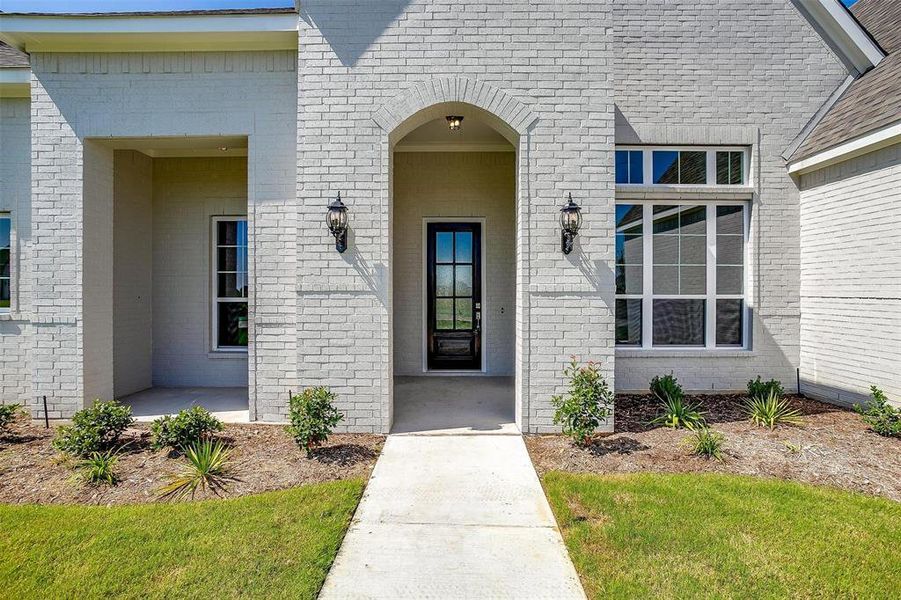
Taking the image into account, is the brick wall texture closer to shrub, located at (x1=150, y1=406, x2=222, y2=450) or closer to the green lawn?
shrub, located at (x1=150, y1=406, x2=222, y2=450)

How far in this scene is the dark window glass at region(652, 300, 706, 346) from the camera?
6.40 meters

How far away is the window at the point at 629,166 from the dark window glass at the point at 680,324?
1.94 metres

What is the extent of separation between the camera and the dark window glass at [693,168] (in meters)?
6.31

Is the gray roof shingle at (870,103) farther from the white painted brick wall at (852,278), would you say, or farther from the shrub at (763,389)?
the shrub at (763,389)

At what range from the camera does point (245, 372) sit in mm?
6770

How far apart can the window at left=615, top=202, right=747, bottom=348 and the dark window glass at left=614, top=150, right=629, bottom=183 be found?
388 mm

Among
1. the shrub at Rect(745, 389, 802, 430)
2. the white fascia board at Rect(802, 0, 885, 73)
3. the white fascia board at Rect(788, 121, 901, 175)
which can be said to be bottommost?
the shrub at Rect(745, 389, 802, 430)

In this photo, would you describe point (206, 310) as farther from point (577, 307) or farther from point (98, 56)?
point (577, 307)

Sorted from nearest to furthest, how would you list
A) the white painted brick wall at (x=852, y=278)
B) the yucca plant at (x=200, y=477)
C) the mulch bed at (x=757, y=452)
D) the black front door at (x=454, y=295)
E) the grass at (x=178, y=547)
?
1. the grass at (x=178, y=547)
2. the yucca plant at (x=200, y=477)
3. the mulch bed at (x=757, y=452)
4. the white painted brick wall at (x=852, y=278)
5. the black front door at (x=454, y=295)

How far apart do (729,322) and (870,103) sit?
10.5 feet

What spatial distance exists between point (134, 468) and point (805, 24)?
394 inches

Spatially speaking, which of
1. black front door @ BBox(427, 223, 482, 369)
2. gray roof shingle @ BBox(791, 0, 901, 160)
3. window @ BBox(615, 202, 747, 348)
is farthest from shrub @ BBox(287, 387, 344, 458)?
gray roof shingle @ BBox(791, 0, 901, 160)

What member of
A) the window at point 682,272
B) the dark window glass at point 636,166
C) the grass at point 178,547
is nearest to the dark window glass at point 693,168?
the window at point 682,272

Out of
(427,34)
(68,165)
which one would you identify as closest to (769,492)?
(427,34)
